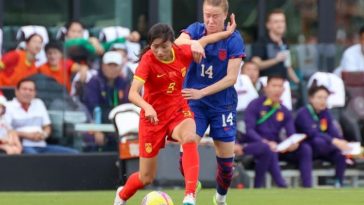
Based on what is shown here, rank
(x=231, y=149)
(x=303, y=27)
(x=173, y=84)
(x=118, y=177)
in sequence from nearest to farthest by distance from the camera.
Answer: (x=173, y=84), (x=231, y=149), (x=118, y=177), (x=303, y=27)

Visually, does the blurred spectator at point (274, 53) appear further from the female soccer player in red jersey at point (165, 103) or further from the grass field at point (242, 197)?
the female soccer player in red jersey at point (165, 103)

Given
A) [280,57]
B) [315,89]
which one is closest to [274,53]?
[280,57]

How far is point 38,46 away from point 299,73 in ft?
12.3

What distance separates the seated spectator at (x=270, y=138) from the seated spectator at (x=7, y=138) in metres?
2.71

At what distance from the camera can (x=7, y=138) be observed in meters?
16.8

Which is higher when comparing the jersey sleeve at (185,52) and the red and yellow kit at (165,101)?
the jersey sleeve at (185,52)

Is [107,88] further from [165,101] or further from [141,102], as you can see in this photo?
[141,102]

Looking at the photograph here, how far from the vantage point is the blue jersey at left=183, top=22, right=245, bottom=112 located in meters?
12.7

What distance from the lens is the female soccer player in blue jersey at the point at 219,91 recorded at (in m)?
12.7

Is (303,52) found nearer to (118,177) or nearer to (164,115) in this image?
(118,177)

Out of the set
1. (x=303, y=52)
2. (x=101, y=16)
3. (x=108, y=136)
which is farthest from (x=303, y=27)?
(x=108, y=136)

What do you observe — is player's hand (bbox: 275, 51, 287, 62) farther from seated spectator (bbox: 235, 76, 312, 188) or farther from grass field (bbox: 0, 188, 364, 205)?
grass field (bbox: 0, 188, 364, 205)

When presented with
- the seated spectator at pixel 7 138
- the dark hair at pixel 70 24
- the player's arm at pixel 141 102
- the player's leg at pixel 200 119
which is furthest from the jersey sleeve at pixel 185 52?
the dark hair at pixel 70 24

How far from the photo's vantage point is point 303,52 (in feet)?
63.1
